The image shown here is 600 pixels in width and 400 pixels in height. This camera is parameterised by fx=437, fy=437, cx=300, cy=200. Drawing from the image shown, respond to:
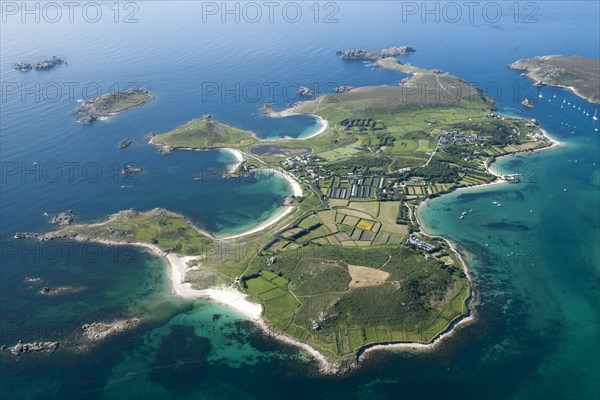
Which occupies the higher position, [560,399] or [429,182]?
[429,182]

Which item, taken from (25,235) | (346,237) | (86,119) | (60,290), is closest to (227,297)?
(346,237)

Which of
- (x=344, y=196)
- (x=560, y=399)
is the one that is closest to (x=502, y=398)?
(x=560, y=399)

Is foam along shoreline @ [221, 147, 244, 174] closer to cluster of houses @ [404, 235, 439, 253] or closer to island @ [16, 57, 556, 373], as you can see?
island @ [16, 57, 556, 373]

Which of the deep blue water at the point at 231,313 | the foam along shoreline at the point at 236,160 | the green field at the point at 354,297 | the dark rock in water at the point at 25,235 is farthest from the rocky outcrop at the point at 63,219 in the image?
the green field at the point at 354,297

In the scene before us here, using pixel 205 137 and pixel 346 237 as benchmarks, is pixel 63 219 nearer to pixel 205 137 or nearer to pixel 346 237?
pixel 205 137

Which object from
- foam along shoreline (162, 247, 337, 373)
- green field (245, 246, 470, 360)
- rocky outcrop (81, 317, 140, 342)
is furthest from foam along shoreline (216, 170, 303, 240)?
rocky outcrop (81, 317, 140, 342)

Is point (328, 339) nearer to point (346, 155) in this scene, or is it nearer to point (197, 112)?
point (346, 155)
